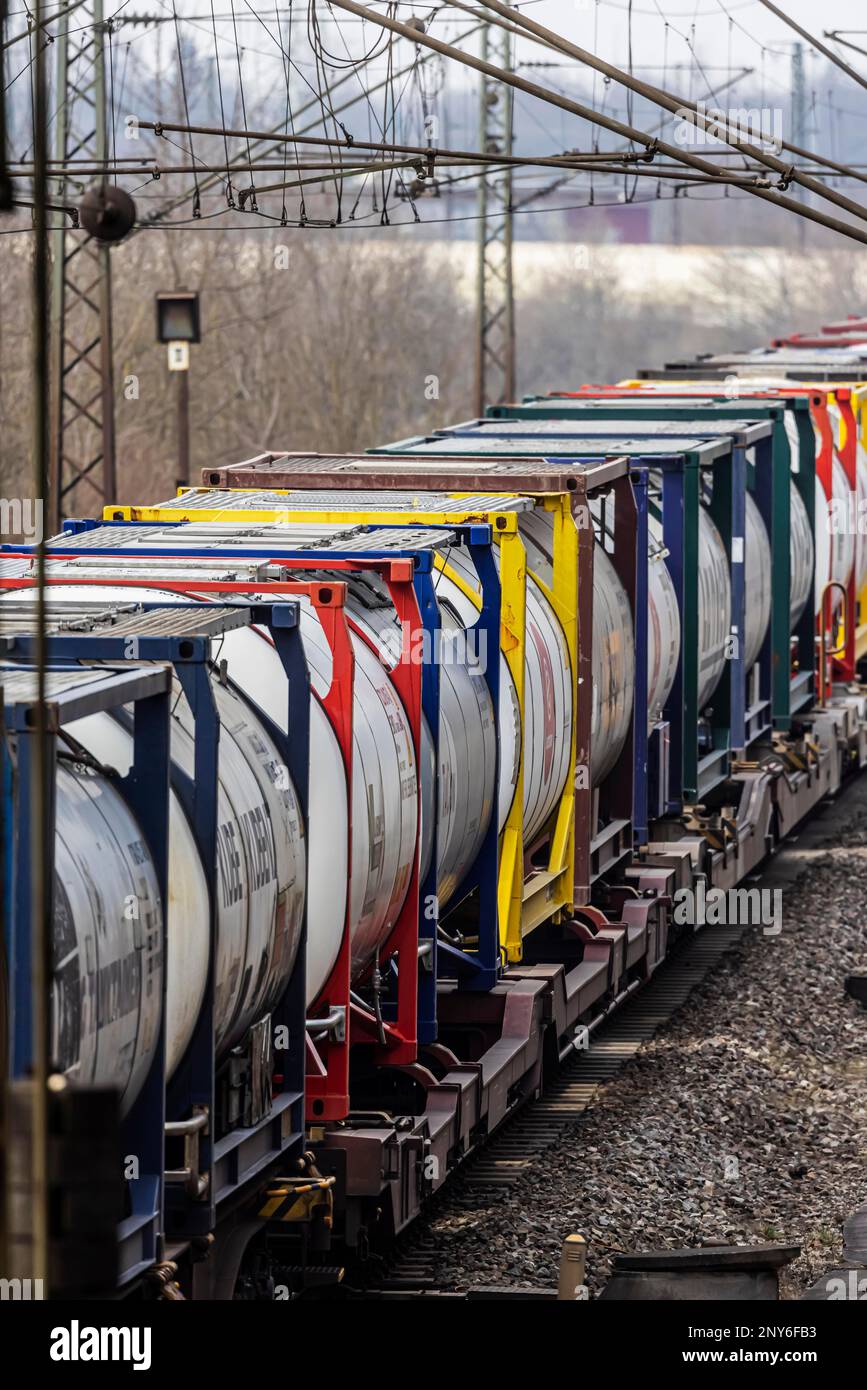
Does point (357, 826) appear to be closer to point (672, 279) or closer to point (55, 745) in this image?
point (55, 745)

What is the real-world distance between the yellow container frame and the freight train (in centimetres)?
2

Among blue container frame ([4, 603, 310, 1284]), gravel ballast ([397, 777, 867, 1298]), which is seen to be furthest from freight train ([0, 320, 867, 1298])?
gravel ballast ([397, 777, 867, 1298])

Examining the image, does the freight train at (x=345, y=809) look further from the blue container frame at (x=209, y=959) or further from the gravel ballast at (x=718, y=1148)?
the gravel ballast at (x=718, y=1148)

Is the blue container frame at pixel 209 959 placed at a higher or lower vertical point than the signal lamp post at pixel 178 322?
lower

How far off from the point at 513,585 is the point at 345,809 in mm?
2814

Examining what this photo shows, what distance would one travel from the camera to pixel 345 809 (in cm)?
883

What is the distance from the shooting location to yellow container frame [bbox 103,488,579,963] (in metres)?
11.3

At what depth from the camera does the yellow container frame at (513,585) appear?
1131 cm

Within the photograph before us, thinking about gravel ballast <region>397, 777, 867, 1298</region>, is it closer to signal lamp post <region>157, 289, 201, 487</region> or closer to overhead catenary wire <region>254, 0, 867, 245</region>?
overhead catenary wire <region>254, 0, 867, 245</region>

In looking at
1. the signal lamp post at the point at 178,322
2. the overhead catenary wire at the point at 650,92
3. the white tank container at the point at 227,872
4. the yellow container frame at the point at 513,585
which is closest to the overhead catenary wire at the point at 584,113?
the overhead catenary wire at the point at 650,92

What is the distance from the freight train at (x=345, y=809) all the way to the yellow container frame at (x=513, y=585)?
2cm

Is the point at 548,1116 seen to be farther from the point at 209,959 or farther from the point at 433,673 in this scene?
the point at 209,959

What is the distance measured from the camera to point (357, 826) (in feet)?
29.5

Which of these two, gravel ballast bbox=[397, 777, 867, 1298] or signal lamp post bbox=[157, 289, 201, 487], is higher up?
signal lamp post bbox=[157, 289, 201, 487]
